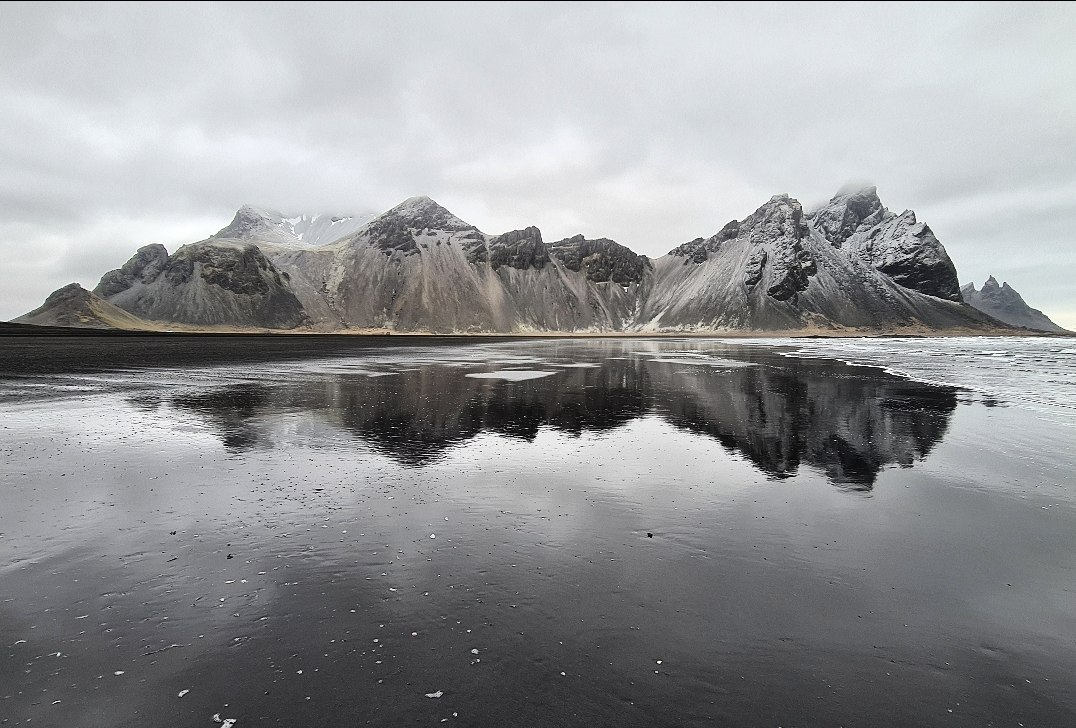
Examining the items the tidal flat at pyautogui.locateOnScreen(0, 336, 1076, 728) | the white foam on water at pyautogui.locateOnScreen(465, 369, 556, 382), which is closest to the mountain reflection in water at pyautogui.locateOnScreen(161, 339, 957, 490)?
the tidal flat at pyautogui.locateOnScreen(0, 336, 1076, 728)

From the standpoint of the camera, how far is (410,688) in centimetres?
711

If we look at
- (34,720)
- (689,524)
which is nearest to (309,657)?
(34,720)

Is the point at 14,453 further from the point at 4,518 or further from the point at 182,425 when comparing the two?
the point at 4,518

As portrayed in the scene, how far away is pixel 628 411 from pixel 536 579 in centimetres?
2145

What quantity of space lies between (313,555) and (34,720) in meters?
5.04

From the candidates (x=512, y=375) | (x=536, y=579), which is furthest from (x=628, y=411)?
(x=512, y=375)

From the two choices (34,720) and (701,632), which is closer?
(34,720)

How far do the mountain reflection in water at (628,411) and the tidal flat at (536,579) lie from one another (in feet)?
1.39

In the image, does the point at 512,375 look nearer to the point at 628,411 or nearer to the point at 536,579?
the point at 628,411

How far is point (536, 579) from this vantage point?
1022 cm

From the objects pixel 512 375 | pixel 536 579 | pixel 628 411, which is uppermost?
pixel 512 375

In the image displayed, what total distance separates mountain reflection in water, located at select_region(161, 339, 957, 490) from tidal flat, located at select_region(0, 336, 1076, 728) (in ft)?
1.39

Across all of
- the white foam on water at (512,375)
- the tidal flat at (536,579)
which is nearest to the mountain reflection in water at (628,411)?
the tidal flat at (536,579)

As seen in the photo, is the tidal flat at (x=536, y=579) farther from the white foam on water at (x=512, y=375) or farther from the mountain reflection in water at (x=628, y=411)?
the white foam on water at (x=512, y=375)
